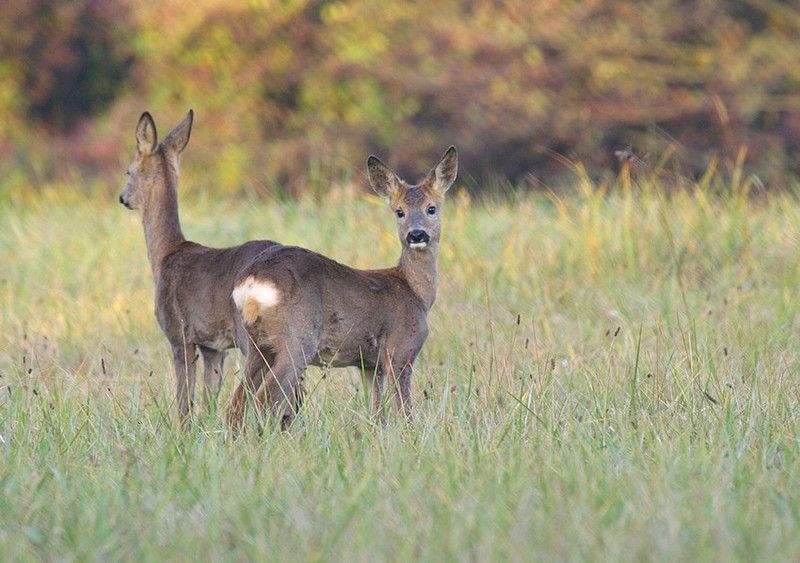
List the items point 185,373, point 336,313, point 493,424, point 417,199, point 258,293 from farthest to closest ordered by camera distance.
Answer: point 417,199 → point 185,373 → point 336,313 → point 258,293 → point 493,424

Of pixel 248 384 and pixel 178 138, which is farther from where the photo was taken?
pixel 178 138

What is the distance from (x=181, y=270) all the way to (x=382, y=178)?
2.62ft

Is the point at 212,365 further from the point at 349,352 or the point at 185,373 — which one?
the point at 349,352

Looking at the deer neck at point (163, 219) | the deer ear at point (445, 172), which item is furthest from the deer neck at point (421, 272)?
the deer neck at point (163, 219)

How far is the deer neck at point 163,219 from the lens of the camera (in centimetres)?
583

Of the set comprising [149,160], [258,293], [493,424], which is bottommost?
[493,424]

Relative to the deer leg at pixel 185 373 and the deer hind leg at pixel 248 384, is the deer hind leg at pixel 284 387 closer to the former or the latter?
the deer hind leg at pixel 248 384

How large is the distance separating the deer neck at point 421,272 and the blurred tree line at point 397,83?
29.0ft

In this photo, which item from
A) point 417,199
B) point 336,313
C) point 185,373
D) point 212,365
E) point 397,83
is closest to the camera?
point 336,313

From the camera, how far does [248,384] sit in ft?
15.7

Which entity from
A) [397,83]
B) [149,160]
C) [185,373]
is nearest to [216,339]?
[185,373]

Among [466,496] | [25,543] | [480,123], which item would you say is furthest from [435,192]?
[480,123]

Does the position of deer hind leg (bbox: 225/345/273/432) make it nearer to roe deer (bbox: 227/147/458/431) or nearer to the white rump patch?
roe deer (bbox: 227/147/458/431)

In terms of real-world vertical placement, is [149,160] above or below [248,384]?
above
